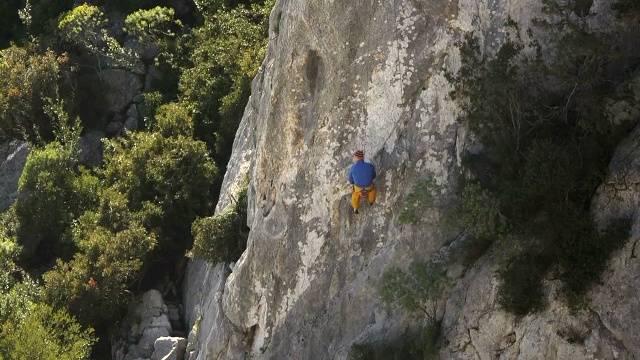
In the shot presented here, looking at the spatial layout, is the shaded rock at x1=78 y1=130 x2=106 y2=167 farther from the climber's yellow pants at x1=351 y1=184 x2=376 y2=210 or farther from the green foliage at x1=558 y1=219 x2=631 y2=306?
the green foliage at x1=558 y1=219 x2=631 y2=306

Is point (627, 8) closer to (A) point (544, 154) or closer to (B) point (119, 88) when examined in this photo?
(A) point (544, 154)

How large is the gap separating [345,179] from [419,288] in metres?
3.42

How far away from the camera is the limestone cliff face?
2073 cm

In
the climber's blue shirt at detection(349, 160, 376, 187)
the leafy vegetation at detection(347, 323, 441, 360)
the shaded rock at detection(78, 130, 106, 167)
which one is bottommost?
the leafy vegetation at detection(347, 323, 441, 360)

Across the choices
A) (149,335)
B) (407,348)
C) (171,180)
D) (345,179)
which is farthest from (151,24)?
(407,348)

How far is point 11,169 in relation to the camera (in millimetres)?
41812

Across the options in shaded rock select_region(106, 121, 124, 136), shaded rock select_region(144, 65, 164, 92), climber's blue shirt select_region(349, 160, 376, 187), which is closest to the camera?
climber's blue shirt select_region(349, 160, 376, 187)

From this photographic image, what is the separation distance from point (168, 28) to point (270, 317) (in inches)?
872

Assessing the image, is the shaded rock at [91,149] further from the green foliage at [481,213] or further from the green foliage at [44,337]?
the green foliage at [481,213]

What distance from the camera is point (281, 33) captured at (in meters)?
25.3

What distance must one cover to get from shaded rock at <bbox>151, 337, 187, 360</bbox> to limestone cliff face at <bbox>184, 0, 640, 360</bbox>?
238 inches

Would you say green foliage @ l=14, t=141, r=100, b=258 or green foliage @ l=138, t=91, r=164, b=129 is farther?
green foliage @ l=138, t=91, r=164, b=129

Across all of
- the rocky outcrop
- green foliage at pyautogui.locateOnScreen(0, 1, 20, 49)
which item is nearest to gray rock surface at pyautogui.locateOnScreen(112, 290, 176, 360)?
the rocky outcrop

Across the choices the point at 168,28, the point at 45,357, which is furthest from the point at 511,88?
the point at 168,28
